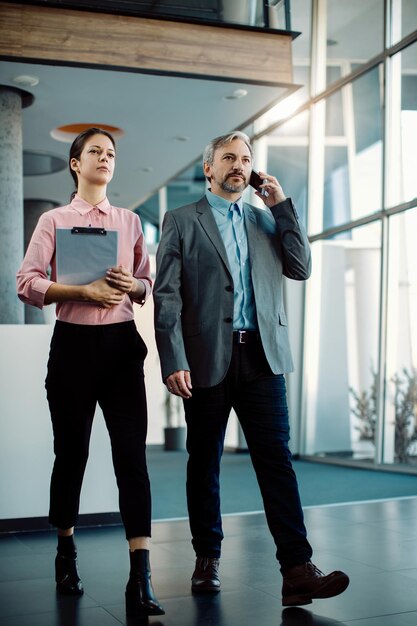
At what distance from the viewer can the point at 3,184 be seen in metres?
6.19

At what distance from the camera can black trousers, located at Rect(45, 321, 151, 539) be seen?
277cm

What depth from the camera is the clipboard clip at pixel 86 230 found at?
269 centimetres

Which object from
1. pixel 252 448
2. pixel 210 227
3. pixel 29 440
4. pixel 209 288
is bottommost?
pixel 29 440

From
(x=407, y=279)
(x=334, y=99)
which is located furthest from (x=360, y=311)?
(x=334, y=99)

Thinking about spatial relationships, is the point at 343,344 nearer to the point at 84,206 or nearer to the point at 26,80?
the point at 26,80

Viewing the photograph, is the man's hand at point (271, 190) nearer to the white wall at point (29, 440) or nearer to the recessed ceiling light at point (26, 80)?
the white wall at point (29, 440)

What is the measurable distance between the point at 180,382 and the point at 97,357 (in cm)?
31

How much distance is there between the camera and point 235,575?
130 inches

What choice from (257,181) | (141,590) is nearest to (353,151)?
(257,181)

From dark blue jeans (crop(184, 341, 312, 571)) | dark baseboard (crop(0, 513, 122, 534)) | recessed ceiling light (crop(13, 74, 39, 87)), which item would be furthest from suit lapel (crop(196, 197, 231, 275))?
recessed ceiling light (crop(13, 74, 39, 87))

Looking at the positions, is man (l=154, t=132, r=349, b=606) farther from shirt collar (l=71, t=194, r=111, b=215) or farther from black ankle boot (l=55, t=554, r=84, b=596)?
black ankle boot (l=55, t=554, r=84, b=596)

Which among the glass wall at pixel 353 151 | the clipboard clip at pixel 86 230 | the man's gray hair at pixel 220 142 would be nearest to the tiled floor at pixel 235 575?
the clipboard clip at pixel 86 230

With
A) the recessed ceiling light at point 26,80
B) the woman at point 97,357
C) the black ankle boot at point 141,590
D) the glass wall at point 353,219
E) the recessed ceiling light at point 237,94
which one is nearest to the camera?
the black ankle boot at point 141,590

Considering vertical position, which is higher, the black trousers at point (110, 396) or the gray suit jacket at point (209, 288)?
the gray suit jacket at point (209, 288)
